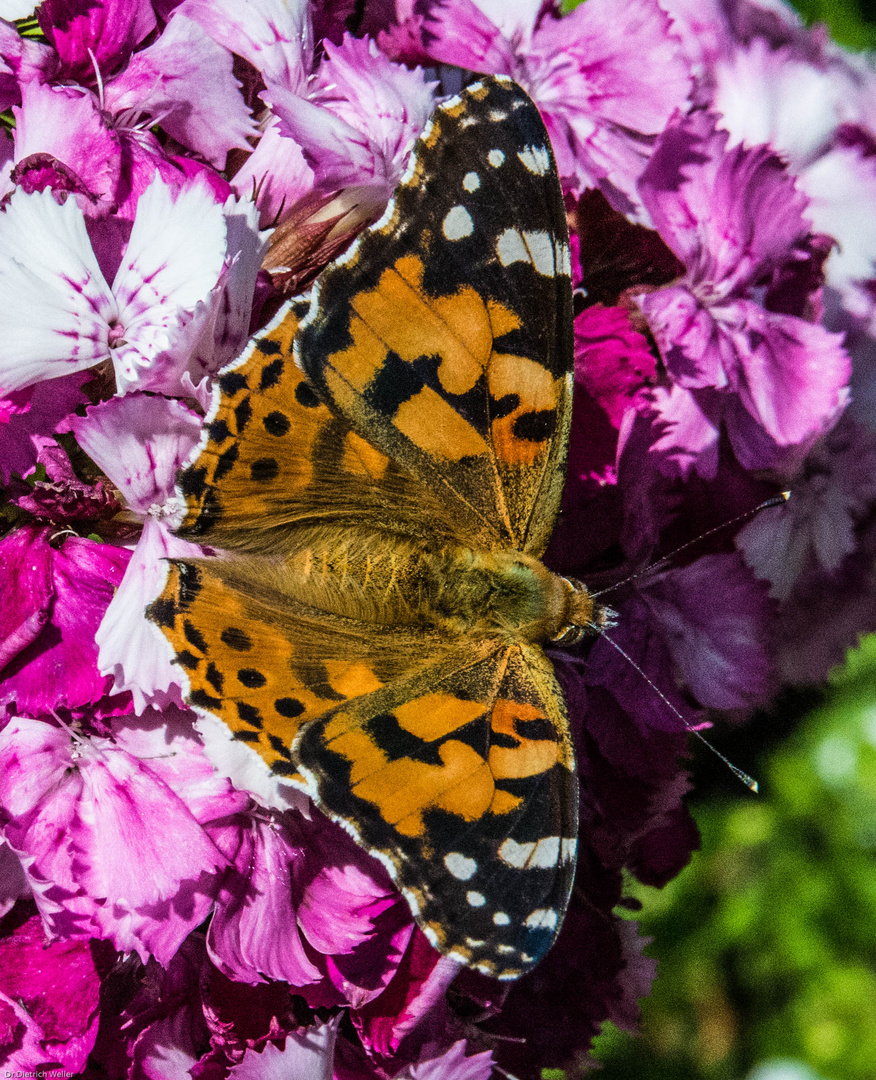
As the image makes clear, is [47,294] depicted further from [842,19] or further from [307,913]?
[842,19]

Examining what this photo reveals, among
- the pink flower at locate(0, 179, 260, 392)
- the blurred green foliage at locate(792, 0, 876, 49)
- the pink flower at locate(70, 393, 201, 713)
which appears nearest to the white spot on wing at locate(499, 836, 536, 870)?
the pink flower at locate(70, 393, 201, 713)

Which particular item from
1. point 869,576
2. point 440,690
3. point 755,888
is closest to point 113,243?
point 440,690

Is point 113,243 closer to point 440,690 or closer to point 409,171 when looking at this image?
point 409,171

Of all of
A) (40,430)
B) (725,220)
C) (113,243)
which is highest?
(725,220)

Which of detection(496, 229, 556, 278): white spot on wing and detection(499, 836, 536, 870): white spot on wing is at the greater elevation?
detection(496, 229, 556, 278): white spot on wing

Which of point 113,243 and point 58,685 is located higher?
point 113,243

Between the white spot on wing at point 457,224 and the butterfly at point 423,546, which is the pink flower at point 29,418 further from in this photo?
the white spot on wing at point 457,224

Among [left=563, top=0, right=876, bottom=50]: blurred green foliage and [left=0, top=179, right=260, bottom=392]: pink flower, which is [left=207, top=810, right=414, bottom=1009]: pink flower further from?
[left=563, top=0, right=876, bottom=50]: blurred green foliage
